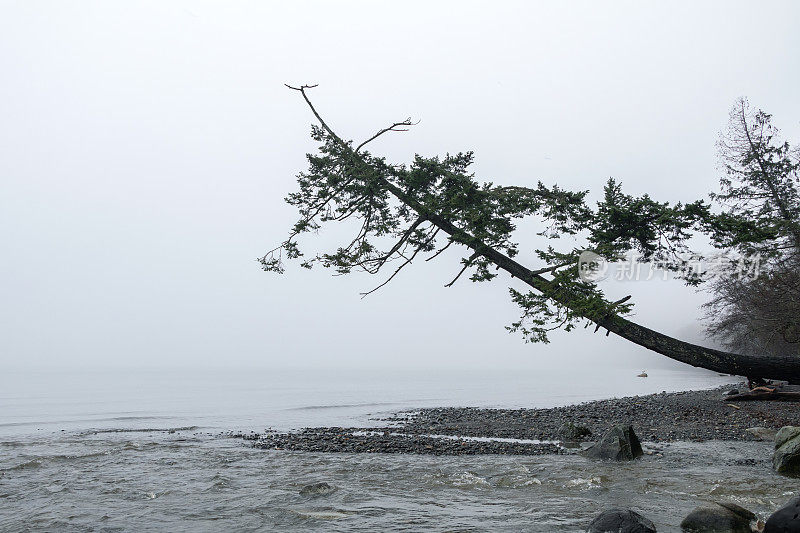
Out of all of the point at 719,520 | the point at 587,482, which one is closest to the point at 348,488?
the point at 587,482

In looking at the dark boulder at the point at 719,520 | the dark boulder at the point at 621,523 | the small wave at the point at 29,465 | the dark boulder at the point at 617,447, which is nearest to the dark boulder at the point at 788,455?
the dark boulder at the point at 617,447

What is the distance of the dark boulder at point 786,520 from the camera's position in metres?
5.92

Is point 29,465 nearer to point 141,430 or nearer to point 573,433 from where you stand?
point 141,430

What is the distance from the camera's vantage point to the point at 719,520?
6.85 meters

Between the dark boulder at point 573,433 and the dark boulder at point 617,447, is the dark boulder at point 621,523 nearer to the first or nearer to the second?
the dark boulder at point 617,447

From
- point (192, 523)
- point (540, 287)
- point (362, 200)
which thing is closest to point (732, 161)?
point (540, 287)

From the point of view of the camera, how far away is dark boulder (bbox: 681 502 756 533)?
267 inches

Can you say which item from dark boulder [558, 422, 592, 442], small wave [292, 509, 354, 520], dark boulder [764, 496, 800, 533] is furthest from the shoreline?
dark boulder [764, 496, 800, 533]

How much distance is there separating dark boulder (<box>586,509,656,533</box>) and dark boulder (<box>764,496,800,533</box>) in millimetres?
1319

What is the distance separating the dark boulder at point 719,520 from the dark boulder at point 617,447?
4966mm

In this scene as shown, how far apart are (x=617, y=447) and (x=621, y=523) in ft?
19.4

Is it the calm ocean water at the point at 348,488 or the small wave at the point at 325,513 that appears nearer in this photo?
the calm ocean water at the point at 348,488

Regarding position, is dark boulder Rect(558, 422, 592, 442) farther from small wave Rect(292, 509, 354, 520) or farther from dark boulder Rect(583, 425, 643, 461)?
small wave Rect(292, 509, 354, 520)

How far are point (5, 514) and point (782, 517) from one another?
442 inches
